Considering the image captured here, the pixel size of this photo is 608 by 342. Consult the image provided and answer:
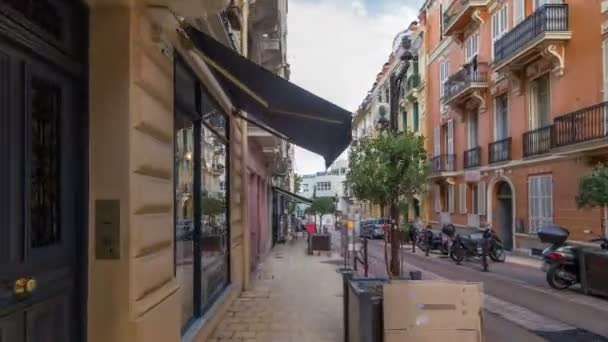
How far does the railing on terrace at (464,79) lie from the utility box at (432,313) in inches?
849

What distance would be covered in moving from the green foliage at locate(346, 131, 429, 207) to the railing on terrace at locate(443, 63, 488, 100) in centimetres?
1536

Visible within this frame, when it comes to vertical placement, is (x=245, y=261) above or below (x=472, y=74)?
below

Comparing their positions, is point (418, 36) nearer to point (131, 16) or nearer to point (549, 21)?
point (549, 21)

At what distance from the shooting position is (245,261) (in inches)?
415

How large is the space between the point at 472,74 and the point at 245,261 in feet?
58.7

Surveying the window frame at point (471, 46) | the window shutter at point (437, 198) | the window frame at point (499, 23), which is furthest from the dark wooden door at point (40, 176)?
the window shutter at point (437, 198)

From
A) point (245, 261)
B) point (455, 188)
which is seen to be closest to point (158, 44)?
point (245, 261)

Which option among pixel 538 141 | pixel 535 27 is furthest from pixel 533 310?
pixel 535 27

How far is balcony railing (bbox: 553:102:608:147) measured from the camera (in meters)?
15.4

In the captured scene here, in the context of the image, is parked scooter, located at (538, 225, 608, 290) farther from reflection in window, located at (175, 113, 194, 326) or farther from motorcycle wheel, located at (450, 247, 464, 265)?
reflection in window, located at (175, 113, 194, 326)

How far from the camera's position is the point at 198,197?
646 cm

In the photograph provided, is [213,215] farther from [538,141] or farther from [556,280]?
[538,141]

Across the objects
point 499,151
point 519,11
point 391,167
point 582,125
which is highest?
point 519,11

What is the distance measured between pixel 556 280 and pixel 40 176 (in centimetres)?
1087
